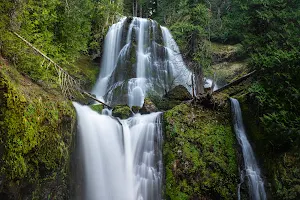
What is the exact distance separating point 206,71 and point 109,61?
7.82 meters

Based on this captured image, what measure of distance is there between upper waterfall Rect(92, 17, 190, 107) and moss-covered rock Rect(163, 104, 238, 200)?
4.63m

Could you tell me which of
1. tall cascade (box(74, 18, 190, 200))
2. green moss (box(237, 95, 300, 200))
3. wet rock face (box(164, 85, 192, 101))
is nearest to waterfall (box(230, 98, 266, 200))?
green moss (box(237, 95, 300, 200))

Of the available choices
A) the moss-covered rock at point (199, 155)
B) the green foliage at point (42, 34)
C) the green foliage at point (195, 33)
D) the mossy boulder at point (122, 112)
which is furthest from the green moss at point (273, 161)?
the green foliage at point (42, 34)

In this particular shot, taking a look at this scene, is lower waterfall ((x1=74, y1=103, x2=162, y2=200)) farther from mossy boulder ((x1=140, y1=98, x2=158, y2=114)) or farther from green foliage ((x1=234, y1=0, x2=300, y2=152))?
green foliage ((x1=234, y1=0, x2=300, y2=152))

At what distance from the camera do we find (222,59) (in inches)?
707

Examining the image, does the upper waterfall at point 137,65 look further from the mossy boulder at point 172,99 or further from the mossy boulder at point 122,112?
the mossy boulder at point 122,112

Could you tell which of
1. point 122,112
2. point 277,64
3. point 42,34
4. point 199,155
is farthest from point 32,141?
point 277,64

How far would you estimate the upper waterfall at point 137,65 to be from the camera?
14.1 meters

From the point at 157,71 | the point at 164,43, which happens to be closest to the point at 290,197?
the point at 157,71

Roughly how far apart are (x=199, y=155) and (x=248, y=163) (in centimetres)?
170

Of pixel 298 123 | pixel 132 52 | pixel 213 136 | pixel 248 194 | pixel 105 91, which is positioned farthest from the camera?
pixel 132 52

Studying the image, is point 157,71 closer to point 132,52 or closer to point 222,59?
point 132,52

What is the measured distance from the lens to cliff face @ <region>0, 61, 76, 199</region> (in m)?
4.88

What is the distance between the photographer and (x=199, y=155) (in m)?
8.41
